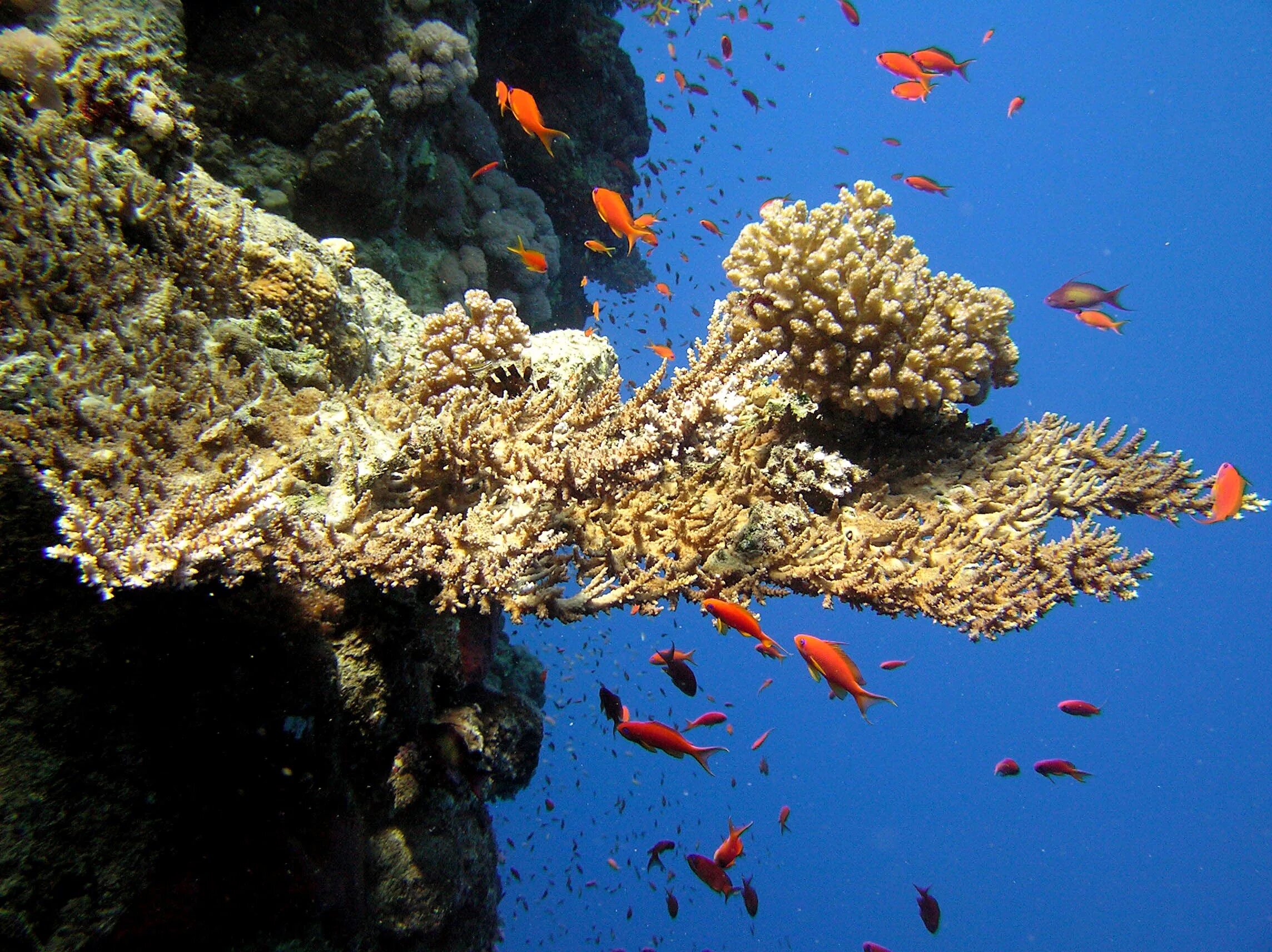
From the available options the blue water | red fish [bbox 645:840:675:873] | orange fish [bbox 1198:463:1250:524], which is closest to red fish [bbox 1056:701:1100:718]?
orange fish [bbox 1198:463:1250:524]

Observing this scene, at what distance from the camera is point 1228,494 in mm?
3746

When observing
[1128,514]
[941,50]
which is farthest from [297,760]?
[941,50]

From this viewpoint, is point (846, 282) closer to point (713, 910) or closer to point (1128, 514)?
point (1128, 514)

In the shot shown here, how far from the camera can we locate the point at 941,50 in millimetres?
6809

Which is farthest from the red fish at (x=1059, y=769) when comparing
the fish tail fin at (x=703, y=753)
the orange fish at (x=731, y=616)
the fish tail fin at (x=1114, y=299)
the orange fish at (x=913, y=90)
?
the orange fish at (x=913, y=90)

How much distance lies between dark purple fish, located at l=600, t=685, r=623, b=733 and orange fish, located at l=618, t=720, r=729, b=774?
20 cm

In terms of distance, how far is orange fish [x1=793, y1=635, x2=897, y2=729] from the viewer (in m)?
3.59

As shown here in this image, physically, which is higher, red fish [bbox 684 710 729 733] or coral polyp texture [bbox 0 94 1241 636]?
coral polyp texture [bbox 0 94 1241 636]

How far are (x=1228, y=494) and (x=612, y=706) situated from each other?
4271mm

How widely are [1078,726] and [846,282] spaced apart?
356 feet

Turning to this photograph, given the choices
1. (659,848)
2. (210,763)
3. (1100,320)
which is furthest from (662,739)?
(1100,320)

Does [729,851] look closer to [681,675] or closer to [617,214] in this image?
[681,675]

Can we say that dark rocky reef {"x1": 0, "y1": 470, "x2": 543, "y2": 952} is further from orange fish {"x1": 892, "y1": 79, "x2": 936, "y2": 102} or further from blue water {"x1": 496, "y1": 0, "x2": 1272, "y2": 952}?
blue water {"x1": 496, "y1": 0, "x2": 1272, "y2": 952}

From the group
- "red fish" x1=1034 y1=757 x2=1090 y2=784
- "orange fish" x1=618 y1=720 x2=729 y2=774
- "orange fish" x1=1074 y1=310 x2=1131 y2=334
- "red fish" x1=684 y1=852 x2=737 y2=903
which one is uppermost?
"orange fish" x1=1074 y1=310 x2=1131 y2=334
